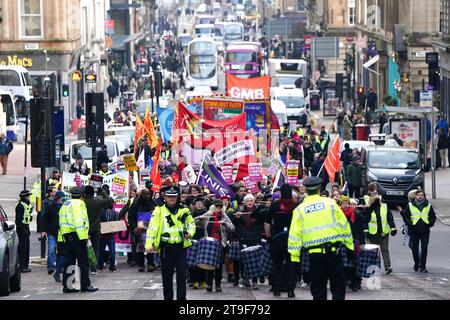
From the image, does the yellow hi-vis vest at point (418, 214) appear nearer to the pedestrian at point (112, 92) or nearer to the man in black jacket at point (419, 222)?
the man in black jacket at point (419, 222)

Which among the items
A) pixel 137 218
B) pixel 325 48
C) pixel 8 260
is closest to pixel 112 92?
pixel 325 48

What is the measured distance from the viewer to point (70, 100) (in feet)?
249

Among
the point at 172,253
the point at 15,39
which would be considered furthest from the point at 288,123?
the point at 172,253

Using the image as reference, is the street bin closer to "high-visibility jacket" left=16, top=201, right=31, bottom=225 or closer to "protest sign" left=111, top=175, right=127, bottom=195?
"protest sign" left=111, top=175, right=127, bottom=195

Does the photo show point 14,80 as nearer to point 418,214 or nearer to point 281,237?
point 418,214

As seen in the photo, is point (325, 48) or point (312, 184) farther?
point (325, 48)

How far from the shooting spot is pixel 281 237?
70.1 ft

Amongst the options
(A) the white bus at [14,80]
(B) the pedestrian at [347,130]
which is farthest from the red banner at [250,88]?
(A) the white bus at [14,80]

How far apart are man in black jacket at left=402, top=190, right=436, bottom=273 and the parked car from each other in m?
12.4

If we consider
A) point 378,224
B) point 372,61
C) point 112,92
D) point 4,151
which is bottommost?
point 112,92

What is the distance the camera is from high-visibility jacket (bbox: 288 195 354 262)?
1736 cm

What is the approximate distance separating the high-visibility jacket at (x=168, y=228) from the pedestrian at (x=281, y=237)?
6.39 feet

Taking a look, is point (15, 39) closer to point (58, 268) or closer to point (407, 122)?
point (407, 122)

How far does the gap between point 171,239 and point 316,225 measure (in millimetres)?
2515
